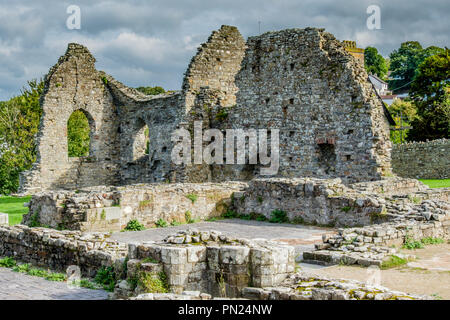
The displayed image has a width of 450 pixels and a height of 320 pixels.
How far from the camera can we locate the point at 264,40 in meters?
21.2

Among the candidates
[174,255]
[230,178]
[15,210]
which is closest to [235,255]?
[174,255]

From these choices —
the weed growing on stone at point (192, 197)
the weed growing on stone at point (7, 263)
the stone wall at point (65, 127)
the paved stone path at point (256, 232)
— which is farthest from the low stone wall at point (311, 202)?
the stone wall at point (65, 127)

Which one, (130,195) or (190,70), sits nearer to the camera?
(130,195)

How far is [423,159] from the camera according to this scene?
3097cm

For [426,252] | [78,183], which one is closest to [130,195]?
[426,252]

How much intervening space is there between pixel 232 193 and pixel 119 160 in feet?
49.7

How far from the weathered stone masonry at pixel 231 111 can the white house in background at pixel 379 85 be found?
61.4 m

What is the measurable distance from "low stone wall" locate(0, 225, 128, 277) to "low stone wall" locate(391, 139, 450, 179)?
24.6 metres

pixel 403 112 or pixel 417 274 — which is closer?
pixel 417 274

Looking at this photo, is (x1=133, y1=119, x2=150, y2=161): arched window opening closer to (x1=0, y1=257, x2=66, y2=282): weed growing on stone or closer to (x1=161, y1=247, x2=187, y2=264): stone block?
(x1=0, y1=257, x2=66, y2=282): weed growing on stone

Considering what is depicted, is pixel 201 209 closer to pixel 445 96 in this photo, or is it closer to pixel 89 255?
pixel 89 255

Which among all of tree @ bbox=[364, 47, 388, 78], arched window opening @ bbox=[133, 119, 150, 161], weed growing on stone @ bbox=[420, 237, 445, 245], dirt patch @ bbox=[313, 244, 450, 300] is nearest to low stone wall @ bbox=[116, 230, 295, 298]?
dirt patch @ bbox=[313, 244, 450, 300]

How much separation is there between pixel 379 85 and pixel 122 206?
76235 millimetres

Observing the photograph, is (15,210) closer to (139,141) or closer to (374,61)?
(139,141)
